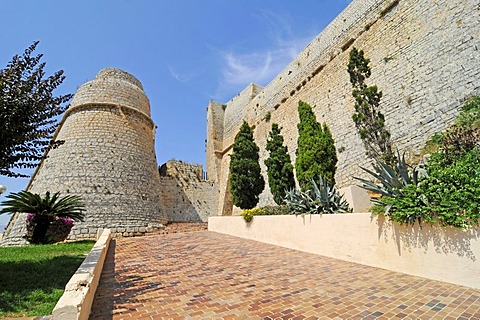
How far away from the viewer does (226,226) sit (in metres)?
11.2

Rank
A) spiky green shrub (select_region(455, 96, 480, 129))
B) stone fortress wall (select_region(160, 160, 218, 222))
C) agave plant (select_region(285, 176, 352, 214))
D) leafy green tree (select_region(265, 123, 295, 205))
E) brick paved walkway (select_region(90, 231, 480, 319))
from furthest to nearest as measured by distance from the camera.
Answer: stone fortress wall (select_region(160, 160, 218, 222))
leafy green tree (select_region(265, 123, 295, 205))
spiky green shrub (select_region(455, 96, 480, 129))
agave plant (select_region(285, 176, 352, 214))
brick paved walkway (select_region(90, 231, 480, 319))

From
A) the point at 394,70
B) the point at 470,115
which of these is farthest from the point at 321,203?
the point at 394,70

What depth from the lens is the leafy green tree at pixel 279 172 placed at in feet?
39.5

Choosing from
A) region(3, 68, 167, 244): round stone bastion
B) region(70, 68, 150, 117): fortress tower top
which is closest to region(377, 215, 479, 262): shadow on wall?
region(3, 68, 167, 244): round stone bastion

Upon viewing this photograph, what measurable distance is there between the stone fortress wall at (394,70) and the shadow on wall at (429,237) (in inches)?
237

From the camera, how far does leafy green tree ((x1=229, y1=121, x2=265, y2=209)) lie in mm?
13297

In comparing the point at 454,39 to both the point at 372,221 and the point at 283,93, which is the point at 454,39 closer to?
the point at 372,221

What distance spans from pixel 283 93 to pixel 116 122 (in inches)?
454

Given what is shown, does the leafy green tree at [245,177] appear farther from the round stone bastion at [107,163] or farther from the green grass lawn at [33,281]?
the green grass lawn at [33,281]

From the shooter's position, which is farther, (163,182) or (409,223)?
(163,182)

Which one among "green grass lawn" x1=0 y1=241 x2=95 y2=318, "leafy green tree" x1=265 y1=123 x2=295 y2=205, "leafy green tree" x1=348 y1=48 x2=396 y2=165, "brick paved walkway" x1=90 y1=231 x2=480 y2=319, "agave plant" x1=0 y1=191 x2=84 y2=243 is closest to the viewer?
"brick paved walkway" x1=90 y1=231 x2=480 y2=319

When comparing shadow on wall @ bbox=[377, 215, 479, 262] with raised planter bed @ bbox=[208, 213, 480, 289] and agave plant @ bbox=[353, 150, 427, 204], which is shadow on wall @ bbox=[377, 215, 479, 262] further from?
agave plant @ bbox=[353, 150, 427, 204]

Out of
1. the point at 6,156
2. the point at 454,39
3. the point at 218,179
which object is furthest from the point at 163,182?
the point at 454,39

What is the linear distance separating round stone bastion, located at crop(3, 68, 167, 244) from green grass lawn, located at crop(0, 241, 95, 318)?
6.52 m
